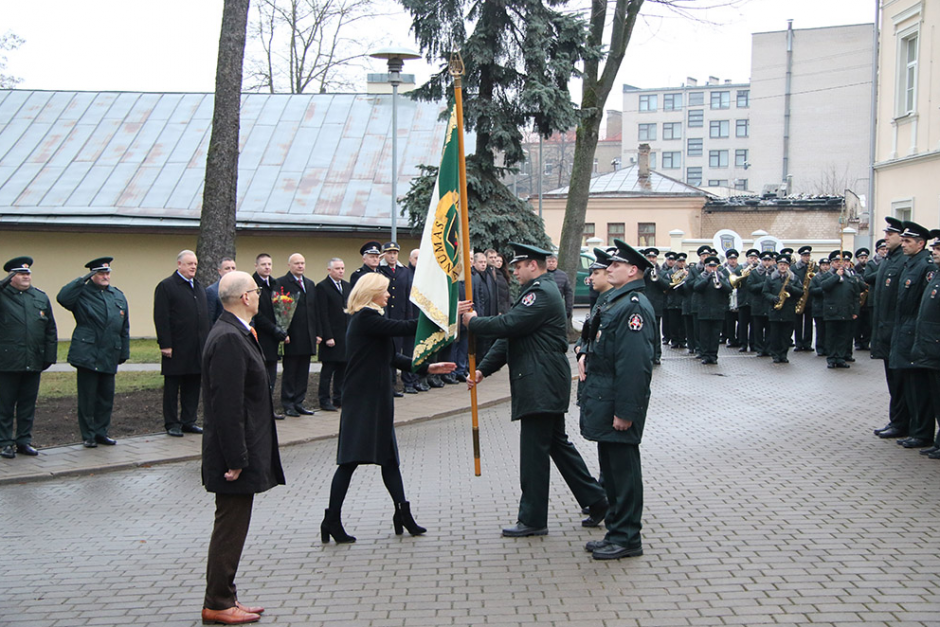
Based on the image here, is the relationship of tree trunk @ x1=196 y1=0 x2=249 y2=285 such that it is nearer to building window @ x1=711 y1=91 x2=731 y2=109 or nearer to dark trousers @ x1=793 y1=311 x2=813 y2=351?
dark trousers @ x1=793 y1=311 x2=813 y2=351

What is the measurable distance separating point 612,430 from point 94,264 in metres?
6.75

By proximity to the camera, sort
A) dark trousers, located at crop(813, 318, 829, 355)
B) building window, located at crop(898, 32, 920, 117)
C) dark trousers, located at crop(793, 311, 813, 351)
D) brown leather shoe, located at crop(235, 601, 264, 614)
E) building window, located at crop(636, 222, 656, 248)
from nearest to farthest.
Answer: brown leather shoe, located at crop(235, 601, 264, 614)
dark trousers, located at crop(813, 318, 829, 355)
dark trousers, located at crop(793, 311, 813, 351)
building window, located at crop(898, 32, 920, 117)
building window, located at crop(636, 222, 656, 248)

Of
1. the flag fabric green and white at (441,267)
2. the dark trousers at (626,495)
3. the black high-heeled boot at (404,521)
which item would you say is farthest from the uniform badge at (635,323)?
the black high-heeled boot at (404,521)

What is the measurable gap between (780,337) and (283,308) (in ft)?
34.8

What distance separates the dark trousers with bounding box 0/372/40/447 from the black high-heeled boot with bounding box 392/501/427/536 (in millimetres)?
5093

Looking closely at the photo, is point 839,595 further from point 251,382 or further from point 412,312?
point 412,312

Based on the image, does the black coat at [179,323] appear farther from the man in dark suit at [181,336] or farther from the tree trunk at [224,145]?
the tree trunk at [224,145]

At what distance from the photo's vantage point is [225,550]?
503 centimetres

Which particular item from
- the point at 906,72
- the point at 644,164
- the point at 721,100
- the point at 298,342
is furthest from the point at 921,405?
the point at 721,100

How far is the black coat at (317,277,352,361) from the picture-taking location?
12.1m

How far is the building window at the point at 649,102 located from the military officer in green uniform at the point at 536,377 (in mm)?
92989

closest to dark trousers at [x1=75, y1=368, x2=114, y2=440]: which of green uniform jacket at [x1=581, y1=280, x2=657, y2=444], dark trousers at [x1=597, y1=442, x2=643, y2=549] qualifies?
green uniform jacket at [x1=581, y1=280, x2=657, y2=444]

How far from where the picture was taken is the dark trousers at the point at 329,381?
40.5ft

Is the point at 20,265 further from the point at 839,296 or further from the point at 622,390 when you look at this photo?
the point at 839,296
